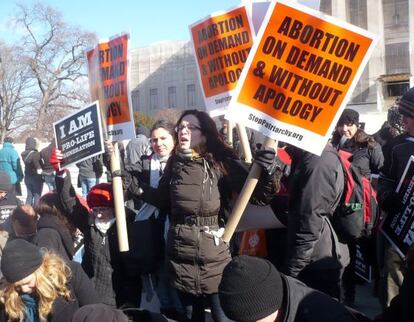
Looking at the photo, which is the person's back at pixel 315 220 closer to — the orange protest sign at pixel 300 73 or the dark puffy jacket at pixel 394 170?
the orange protest sign at pixel 300 73

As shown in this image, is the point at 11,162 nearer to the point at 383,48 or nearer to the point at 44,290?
the point at 44,290

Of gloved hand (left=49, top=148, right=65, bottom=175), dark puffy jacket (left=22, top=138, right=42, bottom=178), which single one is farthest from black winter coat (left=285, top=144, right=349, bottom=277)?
dark puffy jacket (left=22, top=138, right=42, bottom=178)

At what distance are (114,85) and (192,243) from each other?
4.68 ft

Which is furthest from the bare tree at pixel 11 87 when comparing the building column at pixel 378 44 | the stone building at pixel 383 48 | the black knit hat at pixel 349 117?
the black knit hat at pixel 349 117

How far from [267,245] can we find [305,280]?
1.23 metres

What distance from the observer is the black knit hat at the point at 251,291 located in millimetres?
2100

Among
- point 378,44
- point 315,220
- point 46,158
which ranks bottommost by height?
point 315,220

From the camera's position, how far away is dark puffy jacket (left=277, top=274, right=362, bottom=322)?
2.05 m

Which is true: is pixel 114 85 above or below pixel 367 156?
above

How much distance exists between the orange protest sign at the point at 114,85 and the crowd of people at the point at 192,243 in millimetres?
197

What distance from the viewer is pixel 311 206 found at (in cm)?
310

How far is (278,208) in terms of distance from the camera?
12.5 feet

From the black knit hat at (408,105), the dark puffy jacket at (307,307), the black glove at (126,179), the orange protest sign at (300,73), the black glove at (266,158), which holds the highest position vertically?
the orange protest sign at (300,73)

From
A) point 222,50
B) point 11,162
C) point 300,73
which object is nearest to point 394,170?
point 300,73
